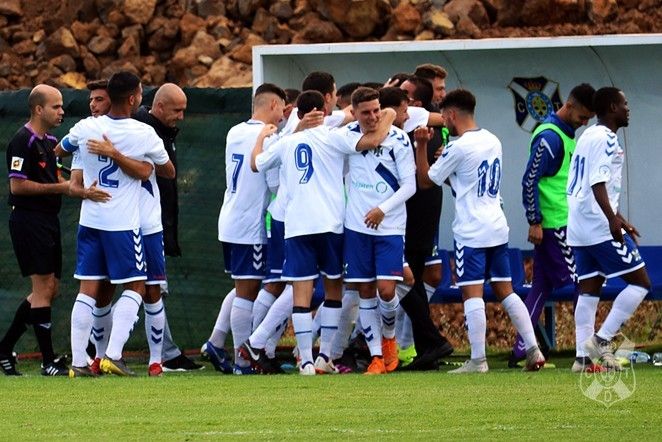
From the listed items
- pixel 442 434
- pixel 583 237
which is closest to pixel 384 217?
pixel 583 237

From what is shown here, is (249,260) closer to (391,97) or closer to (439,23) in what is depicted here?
(391,97)

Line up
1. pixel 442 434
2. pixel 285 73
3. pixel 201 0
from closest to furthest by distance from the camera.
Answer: pixel 442 434 < pixel 285 73 < pixel 201 0

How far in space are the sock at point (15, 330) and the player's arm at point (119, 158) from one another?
169 cm

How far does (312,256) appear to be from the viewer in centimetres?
1267

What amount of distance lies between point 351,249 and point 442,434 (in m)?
4.30

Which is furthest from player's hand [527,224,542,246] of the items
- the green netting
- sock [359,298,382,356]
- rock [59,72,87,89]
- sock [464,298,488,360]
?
rock [59,72,87,89]

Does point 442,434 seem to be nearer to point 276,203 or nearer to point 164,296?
point 276,203

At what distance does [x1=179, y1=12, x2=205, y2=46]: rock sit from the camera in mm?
21844

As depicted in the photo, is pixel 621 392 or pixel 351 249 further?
pixel 351 249

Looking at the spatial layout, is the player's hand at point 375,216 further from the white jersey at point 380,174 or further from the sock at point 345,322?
the sock at point 345,322

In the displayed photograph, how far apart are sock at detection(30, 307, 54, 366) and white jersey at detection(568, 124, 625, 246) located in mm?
4034

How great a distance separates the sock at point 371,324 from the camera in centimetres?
1270

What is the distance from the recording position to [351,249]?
1263cm

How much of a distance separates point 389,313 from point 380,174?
3.45ft
